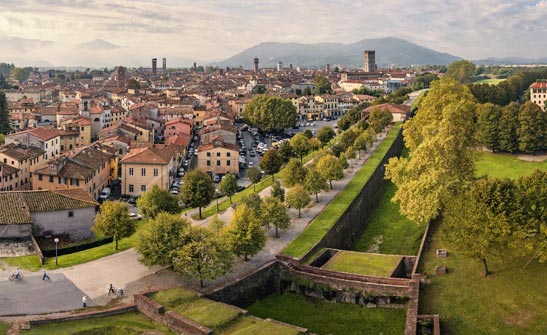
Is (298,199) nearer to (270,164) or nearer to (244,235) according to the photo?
(244,235)

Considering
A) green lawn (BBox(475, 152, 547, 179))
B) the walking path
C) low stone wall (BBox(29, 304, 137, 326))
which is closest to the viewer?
low stone wall (BBox(29, 304, 137, 326))

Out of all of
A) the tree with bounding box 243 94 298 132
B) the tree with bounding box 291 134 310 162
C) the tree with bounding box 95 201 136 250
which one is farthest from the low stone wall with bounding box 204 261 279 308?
the tree with bounding box 243 94 298 132

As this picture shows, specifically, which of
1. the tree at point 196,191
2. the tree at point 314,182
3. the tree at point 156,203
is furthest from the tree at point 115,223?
the tree at point 314,182

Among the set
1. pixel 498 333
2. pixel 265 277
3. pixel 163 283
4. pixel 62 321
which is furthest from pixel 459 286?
pixel 62 321

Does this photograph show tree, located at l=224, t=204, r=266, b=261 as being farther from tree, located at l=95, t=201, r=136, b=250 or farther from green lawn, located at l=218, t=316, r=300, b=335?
tree, located at l=95, t=201, r=136, b=250

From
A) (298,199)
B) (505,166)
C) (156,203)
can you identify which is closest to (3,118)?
(156,203)

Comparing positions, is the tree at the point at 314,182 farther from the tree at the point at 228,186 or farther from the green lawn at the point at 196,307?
the green lawn at the point at 196,307
